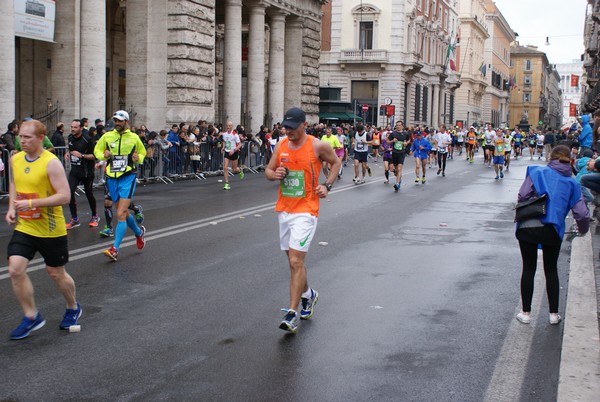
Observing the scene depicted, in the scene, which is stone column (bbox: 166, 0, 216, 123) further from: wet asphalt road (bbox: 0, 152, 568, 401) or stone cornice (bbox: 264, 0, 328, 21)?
wet asphalt road (bbox: 0, 152, 568, 401)

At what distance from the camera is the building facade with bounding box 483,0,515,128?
111000mm

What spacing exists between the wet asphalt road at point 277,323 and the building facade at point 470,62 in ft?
270

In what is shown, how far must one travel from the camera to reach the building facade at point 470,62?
95250mm

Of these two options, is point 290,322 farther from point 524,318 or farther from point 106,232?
point 106,232

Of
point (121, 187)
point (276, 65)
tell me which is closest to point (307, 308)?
point (121, 187)

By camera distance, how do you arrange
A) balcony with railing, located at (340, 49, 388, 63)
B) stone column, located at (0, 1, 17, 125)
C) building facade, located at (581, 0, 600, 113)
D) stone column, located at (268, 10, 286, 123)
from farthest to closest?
balcony with railing, located at (340, 49, 388, 63) < building facade, located at (581, 0, 600, 113) < stone column, located at (268, 10, 286, 123) < stone column, located at (0, 1, 17, 125)

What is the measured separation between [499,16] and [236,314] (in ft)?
381

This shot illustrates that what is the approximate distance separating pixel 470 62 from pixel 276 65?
6591cm

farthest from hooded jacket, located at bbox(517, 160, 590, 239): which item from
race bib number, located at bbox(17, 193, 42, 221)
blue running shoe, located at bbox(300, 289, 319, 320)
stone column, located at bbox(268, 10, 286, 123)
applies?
stone column, located at bbox(268, 10, 286, 123)

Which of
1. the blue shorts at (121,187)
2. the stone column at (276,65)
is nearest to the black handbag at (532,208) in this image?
the blue shorts at (121,187)

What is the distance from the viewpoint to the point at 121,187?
10.1 metres

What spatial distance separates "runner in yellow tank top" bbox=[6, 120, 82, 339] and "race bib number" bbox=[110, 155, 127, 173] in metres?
3.72

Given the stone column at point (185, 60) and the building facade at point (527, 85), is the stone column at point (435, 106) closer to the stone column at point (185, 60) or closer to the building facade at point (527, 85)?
the stone column at point (185, 60)

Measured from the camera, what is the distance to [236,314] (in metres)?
7.16
